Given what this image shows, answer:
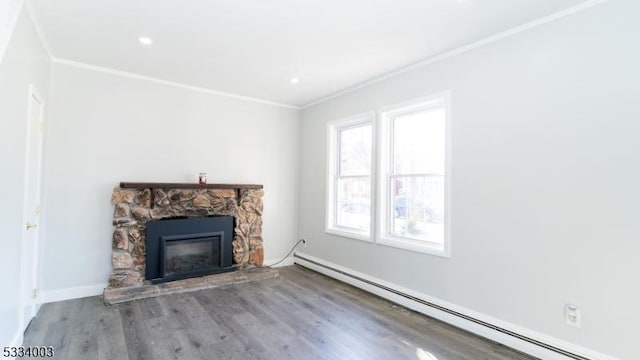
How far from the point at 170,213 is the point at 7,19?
2.71 meters

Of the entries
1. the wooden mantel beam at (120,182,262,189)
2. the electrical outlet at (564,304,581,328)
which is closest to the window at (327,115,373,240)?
the wooden mantel beam at (120,182,262,189)

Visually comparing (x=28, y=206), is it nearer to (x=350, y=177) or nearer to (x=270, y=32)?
(x=270, y=32)

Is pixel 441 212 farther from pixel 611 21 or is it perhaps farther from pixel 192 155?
pixel 192 155

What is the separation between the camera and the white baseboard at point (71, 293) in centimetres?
366

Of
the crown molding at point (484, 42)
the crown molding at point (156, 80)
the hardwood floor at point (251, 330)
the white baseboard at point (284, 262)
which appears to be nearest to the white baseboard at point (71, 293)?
the hardwood floor at point (251, 330)


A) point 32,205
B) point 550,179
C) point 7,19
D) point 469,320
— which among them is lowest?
point 469,320

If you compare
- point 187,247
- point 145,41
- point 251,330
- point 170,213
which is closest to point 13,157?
point 145,41

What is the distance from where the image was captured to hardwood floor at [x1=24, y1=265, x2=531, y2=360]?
8.73 ft

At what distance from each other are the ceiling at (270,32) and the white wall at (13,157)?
0.46 meters

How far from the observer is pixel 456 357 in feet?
8.56

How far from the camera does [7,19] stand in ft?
6.64

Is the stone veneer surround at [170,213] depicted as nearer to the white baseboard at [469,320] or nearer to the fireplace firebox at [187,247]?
the fireplace firebox at [187,247]

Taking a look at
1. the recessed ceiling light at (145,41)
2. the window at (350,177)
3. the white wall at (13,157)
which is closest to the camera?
the white wall at (13,157)

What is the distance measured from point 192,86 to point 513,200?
417cm
